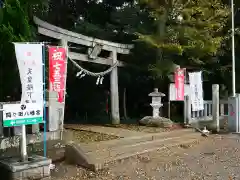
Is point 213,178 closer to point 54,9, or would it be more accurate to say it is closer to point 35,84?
point 35,84

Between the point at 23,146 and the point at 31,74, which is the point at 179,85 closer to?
the point at 31,74

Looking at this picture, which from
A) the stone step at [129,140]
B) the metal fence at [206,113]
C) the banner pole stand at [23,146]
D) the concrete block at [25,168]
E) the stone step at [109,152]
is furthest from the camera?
the metal fence at [206,113]

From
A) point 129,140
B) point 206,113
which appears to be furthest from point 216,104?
point 129,140

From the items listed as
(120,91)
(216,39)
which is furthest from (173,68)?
(120,91)

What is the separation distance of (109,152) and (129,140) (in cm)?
146

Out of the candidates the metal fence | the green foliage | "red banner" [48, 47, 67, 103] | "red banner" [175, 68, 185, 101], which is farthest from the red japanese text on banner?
"red banner" [48, 47, 67, 103]

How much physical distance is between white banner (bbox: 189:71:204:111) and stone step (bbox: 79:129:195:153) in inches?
55.7

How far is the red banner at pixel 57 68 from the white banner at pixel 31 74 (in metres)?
2.86

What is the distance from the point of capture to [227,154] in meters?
9.62

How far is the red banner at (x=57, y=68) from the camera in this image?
9.48 m

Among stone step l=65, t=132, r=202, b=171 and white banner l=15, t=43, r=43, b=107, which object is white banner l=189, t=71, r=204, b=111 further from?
white banner l=15, t=43, r=43, b=107

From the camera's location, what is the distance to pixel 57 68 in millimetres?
9570

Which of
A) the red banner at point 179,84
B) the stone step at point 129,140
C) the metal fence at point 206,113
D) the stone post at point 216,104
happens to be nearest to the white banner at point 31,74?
the stone step at point 129,140

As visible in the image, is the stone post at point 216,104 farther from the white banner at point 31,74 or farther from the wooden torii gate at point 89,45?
the white banner at point 31,74
